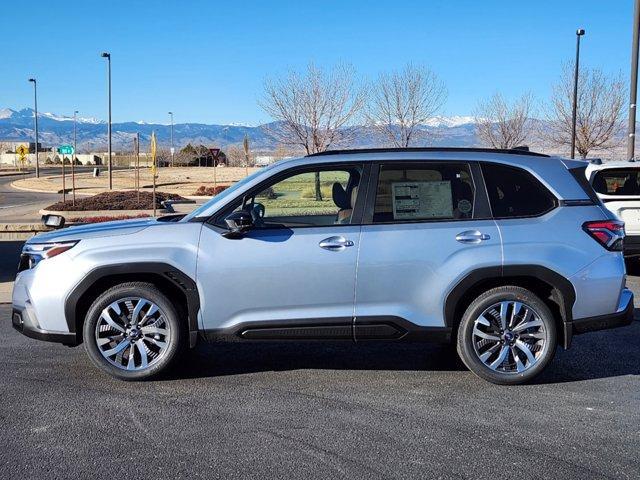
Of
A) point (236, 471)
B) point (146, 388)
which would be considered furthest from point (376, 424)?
point (146, 388)

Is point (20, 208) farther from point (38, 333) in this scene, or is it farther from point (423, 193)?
point (423, 193)

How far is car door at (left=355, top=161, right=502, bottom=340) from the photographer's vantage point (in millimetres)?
5570

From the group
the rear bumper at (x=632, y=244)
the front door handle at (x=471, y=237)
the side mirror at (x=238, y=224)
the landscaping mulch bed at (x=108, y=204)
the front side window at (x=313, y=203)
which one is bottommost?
the landscaping mulch bed at (x=108, y=204)

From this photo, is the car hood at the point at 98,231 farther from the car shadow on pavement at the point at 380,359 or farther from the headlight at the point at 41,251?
the car shadow on pavement at the point at 380,359

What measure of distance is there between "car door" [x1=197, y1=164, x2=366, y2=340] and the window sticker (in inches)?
14.8

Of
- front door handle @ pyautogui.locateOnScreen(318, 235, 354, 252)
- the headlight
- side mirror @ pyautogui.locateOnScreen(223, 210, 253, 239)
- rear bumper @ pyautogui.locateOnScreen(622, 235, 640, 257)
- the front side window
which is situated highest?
the front side window

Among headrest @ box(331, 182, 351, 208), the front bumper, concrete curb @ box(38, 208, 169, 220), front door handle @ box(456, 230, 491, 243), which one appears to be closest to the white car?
front door handle @ box(456, 230, 491, 243)

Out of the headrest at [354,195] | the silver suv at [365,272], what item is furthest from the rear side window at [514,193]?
the headrest at [354,195]

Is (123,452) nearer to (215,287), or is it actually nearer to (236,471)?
(236,471)

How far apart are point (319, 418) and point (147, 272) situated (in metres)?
1.75

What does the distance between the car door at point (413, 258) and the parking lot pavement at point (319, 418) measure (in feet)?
1.78

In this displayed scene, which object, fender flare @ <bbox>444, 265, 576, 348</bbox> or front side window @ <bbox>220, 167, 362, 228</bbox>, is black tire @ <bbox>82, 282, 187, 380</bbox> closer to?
front side window @ <bbox>220, 167, 362, 228</bbox>

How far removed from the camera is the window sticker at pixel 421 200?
18.8ft

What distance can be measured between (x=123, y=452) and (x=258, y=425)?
89 centimetres
